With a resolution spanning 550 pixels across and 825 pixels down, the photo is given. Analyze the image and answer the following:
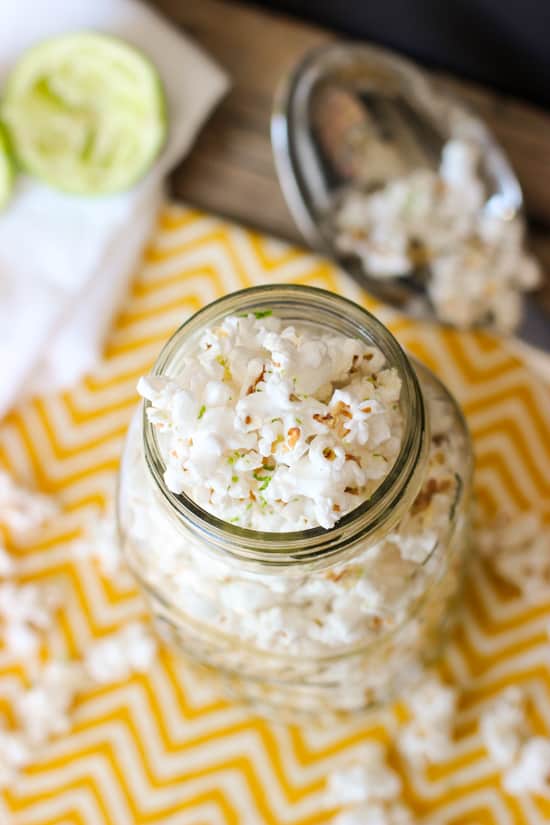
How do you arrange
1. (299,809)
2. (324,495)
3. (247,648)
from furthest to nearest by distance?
(299,809), (247,648), (324,495)

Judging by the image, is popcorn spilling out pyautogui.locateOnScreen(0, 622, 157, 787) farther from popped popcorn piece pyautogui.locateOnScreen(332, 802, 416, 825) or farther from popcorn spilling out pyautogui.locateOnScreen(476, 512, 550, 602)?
popcorn spilling out pyautogui.locateOnScreen(476, 512, 550, 602)

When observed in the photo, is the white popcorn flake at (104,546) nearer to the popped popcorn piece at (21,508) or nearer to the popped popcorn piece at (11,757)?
the popped popcorn piece at (21,508)

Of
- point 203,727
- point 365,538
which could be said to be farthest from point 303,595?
point 203,727

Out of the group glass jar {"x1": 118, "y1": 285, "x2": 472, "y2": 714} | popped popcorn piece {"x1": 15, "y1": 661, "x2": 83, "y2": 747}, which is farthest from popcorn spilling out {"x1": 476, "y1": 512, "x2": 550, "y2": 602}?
popped popcorn piece {"x1": 15, "y1": 661, "x2": 83, "y2": 747}

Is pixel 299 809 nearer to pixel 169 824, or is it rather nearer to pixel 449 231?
pixel 169 824

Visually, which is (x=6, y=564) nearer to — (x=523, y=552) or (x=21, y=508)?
(x=21, y=508)

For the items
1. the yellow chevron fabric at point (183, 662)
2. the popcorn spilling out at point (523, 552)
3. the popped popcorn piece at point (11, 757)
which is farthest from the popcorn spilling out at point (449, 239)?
the popped popcorn piece at point (11, 757)
